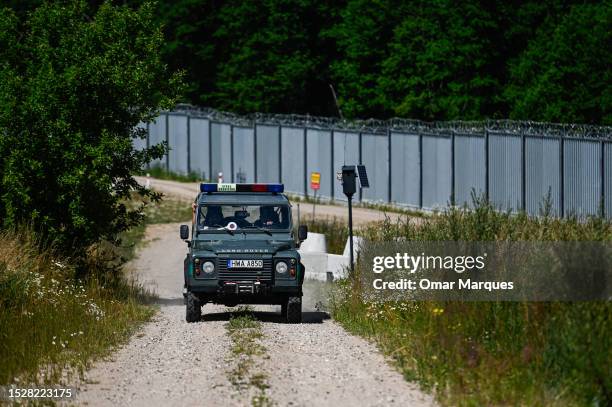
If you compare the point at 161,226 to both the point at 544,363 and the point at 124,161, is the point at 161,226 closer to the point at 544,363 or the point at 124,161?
the point at 124,161

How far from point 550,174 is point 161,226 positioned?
13.2 m

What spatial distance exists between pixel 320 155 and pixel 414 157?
18.6 ft

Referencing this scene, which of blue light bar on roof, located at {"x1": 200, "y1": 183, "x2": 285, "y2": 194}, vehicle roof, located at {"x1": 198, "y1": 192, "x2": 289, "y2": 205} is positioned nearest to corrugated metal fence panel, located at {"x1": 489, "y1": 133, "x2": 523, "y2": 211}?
blue light bar on roof, located at {"x1": 200, "y1": 183, "x2": 285, "y2": 194}

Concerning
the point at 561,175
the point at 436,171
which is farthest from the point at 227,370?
the point at 436,171

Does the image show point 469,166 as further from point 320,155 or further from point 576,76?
point 320,155

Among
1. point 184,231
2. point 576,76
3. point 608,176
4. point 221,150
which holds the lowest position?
point 184,231

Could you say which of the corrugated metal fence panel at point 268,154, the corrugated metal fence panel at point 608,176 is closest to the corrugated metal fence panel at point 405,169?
the corrugated metal fence panel at point 268,154

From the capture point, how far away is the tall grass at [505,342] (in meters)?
13.8

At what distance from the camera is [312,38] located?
226 feet

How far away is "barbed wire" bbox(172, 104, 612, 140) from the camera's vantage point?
37969 millimetres

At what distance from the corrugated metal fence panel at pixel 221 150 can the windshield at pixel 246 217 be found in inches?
1389

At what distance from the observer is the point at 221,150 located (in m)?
57.9

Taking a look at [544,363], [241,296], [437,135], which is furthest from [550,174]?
[544,363]

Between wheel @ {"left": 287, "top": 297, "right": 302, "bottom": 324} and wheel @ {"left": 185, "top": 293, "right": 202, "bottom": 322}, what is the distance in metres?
1.46
